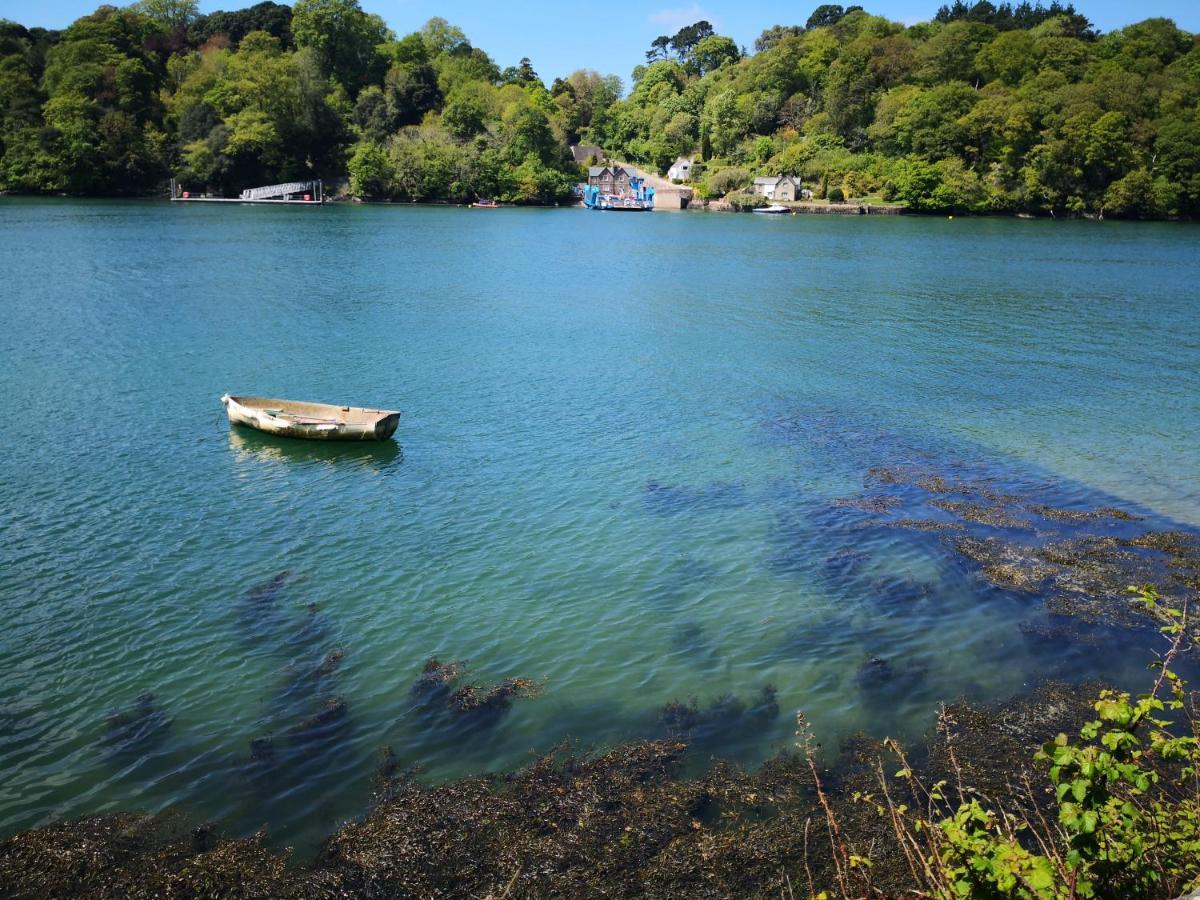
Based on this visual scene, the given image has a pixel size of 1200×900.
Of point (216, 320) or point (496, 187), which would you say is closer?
point (216, 320)

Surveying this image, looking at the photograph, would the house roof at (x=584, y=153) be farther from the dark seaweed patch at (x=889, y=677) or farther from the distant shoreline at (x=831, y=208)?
the dark seaweed patch at (x=889, y=677)

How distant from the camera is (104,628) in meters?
16.8

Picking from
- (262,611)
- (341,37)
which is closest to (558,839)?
(262,611)

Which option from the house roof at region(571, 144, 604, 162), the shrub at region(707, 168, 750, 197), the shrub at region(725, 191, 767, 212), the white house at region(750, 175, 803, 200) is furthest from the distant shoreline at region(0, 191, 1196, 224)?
the house roof at region(571, 144, 604, 162)

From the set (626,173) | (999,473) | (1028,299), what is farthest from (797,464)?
(626,173)

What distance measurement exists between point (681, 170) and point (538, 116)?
34308mm

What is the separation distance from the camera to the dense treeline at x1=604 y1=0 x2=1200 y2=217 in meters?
126

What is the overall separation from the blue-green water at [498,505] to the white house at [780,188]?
330 ft

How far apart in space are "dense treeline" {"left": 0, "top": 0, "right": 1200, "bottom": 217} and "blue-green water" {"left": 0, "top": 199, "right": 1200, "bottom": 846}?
8705 cm

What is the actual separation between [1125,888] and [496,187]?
6185 inches

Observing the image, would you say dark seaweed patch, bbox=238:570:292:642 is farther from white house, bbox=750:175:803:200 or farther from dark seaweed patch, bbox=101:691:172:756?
white house, bbox=750:175:803:200

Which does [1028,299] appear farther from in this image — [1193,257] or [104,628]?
[104,628]

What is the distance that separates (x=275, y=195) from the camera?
139 metres

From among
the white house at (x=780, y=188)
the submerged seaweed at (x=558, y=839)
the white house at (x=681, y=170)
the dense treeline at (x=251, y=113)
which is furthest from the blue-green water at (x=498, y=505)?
the white house at (x=681, y=170)
